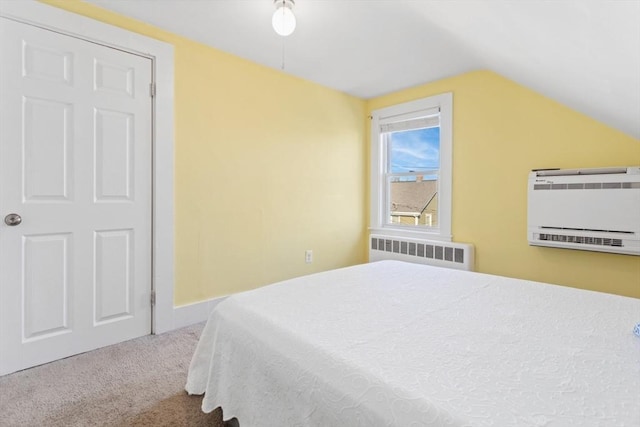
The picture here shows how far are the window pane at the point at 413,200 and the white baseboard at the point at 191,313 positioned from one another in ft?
6.99

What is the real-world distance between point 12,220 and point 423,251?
3.05 meters

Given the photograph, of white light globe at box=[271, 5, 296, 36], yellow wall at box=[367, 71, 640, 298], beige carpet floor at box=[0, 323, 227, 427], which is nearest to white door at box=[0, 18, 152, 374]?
beige carpet floor at box=[0, 323, 227, 427]

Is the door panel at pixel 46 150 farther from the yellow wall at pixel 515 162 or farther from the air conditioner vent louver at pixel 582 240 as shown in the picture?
the air conditioner vent louver at pixel 582 240

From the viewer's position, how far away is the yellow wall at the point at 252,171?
7.95ft

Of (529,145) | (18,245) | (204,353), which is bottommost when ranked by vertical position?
(204,353)

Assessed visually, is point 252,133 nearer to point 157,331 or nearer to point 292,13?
point 292,13

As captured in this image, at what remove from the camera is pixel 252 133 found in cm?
279

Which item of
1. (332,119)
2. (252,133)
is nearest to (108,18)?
(252,133)

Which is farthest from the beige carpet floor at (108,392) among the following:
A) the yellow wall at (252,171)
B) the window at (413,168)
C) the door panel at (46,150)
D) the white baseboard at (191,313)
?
the window at (413,168)

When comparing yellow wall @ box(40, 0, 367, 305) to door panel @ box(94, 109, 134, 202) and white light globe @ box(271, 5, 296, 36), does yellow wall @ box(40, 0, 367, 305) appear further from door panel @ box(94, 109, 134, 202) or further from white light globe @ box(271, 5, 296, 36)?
white light globe @ box(271, 5, 296, 36)

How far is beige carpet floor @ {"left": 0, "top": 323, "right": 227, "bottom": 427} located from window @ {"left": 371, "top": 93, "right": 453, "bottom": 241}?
95.8 inches

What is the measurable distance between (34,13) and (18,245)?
4.32 ft

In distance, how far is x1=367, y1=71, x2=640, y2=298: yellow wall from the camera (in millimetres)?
2252

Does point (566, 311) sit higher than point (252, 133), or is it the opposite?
point (252, 133)
